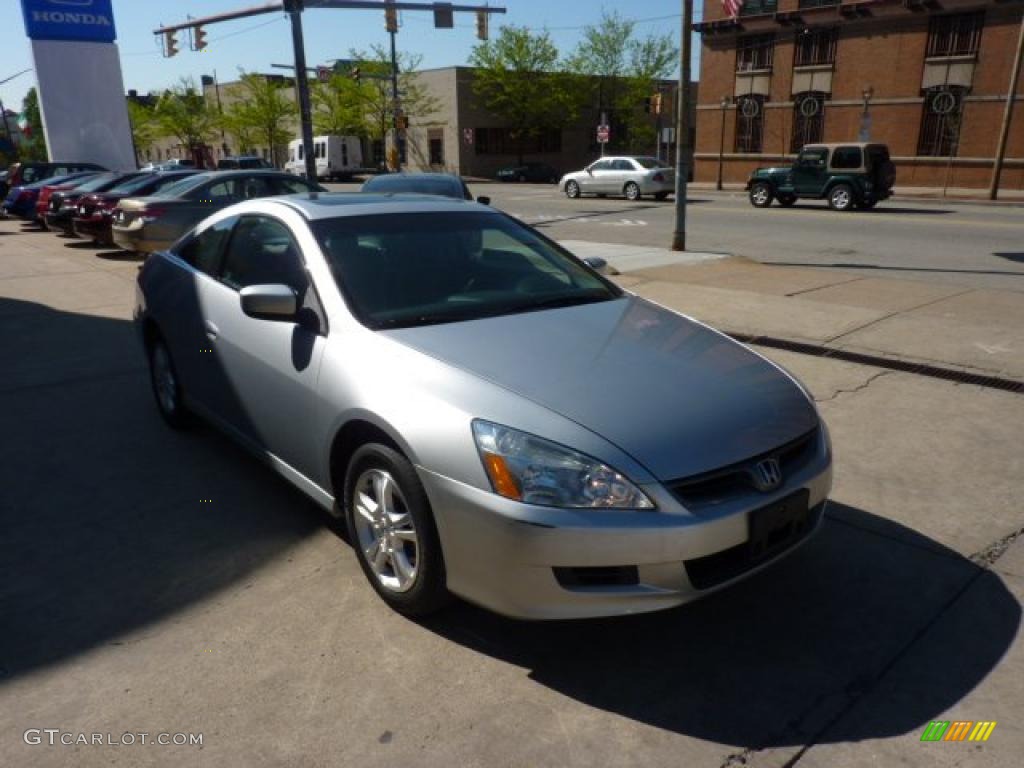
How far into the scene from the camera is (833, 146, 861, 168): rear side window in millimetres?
22172

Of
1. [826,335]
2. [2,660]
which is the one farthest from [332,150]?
[2,660]

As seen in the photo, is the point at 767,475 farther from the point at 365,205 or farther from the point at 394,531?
the point at 365,205

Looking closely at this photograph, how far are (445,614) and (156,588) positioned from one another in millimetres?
1257

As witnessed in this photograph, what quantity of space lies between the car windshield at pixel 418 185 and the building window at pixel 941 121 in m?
27.9

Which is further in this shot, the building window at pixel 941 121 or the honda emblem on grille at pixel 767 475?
the building window at pixel 941 121

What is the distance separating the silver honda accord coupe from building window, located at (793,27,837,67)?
37041mm

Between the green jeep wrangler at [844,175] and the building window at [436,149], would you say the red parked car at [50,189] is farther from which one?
the building window at [436,149]

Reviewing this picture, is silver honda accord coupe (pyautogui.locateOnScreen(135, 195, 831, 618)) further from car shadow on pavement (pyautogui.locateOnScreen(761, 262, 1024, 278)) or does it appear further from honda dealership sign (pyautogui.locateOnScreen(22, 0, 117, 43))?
honda dealership sign (pyautogui.locateOnScreen(22, 0, 117, 43))

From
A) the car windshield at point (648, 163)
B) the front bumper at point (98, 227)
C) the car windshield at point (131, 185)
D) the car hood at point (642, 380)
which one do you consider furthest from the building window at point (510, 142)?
the car hood at point (642, 380)

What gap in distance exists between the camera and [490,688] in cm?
269

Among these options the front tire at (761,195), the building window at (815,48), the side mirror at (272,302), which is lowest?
the front tire at (761,195)

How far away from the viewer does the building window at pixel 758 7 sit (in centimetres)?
3697

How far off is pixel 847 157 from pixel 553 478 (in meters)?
22.8

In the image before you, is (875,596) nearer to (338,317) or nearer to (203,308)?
(338,317)
